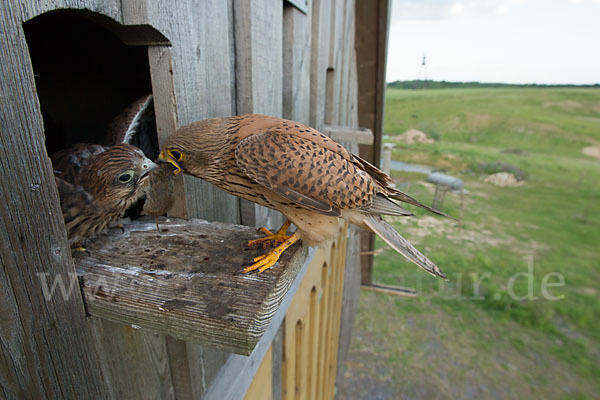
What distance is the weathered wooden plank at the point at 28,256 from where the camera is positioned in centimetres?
59

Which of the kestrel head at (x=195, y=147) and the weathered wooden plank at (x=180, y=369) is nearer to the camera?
the kestrel head at (x=195, y=147)

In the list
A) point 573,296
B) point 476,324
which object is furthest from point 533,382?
point 573,296

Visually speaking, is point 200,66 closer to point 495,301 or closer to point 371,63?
point 371,63

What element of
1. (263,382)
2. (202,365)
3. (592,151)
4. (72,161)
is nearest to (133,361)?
(202,365)

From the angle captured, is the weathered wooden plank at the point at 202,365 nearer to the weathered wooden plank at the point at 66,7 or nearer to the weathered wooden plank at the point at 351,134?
the weathered wooden plank at the point at 66,7

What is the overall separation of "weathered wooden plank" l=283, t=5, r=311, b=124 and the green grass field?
16.6ft

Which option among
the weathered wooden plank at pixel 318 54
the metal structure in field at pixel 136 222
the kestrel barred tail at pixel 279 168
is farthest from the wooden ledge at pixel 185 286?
the weathered wooden plank at pixel 318 54

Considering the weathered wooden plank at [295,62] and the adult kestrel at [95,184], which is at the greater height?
the weathered wooden plank at [295,62]

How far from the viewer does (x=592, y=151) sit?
71.1 feet

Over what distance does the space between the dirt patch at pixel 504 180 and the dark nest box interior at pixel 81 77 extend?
62.2ft

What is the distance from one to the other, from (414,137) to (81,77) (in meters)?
27.9

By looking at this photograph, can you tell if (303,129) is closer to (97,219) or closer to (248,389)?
(97,219)

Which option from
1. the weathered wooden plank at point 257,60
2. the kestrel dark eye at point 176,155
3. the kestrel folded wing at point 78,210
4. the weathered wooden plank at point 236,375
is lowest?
the weathered wooden plank at point 236,375

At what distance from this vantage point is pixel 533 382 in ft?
19.4
